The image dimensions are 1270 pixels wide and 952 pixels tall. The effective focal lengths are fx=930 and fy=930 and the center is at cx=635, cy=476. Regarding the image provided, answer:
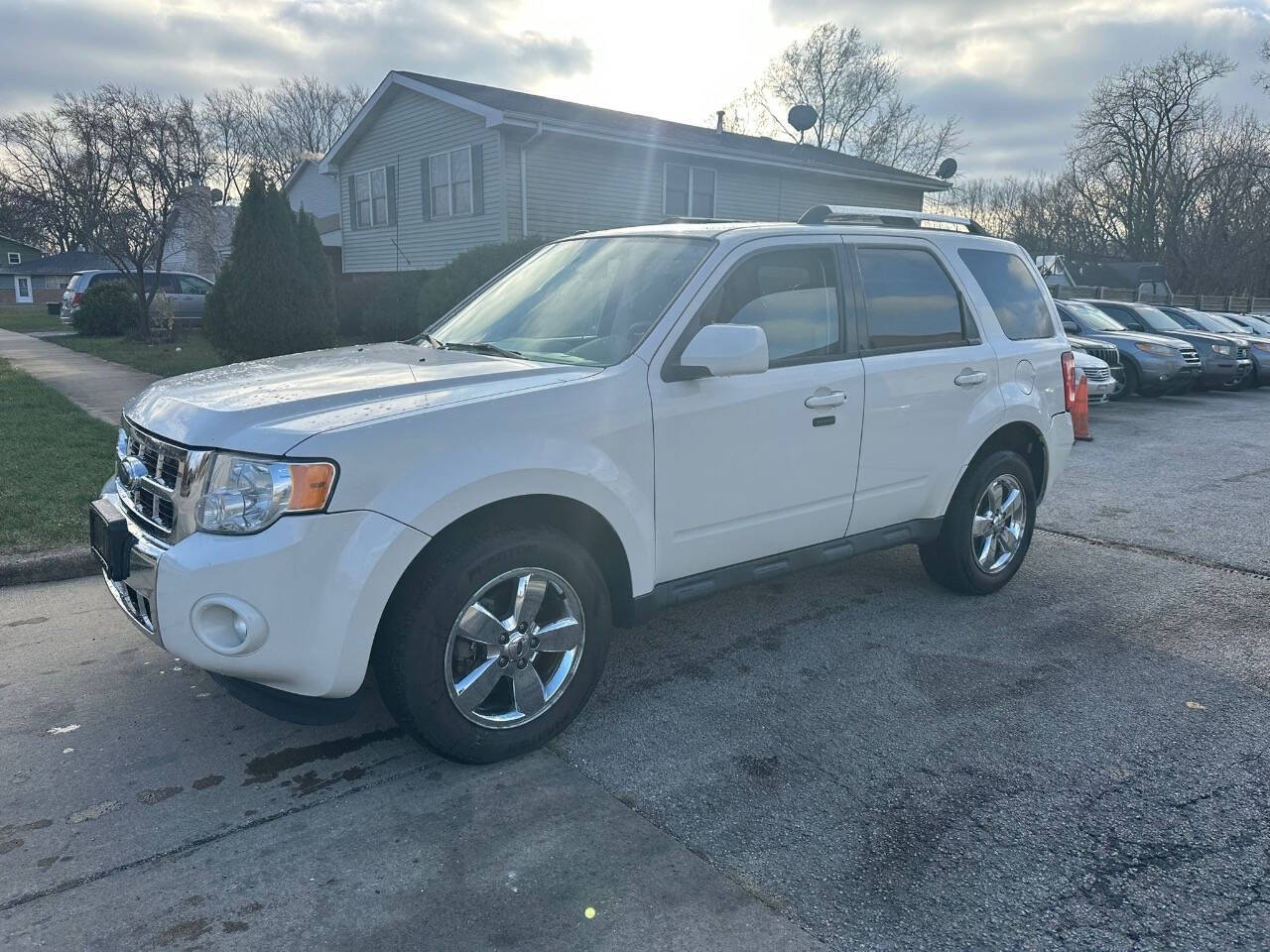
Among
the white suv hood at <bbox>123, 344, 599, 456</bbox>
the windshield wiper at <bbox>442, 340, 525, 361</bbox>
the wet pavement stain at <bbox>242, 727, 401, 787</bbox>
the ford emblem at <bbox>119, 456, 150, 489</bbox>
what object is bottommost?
the wet pavement stain at <bbox>242, 727, 401, 787</bbox>

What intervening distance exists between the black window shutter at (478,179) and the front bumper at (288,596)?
18.1m

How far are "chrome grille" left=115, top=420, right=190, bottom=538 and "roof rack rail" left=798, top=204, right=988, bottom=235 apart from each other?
2.89m

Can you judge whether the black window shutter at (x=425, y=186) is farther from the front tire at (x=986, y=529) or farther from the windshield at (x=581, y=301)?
the front tire at (x=986, y=529)

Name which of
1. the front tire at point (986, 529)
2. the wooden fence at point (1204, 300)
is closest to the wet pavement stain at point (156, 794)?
the front tire at point (986, 529)

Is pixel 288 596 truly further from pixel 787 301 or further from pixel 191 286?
pixel 191 286

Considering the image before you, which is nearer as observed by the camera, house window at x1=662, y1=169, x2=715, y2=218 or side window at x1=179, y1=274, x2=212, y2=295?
house window at x1=662, y1=169, x2=715, y2=218

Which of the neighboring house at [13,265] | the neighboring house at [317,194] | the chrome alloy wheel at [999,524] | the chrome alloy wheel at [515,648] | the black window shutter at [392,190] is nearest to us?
the chrome alloy wheel at [515,648]

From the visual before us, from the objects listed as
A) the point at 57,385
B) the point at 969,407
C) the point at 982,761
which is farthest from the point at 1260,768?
the point at 57,385

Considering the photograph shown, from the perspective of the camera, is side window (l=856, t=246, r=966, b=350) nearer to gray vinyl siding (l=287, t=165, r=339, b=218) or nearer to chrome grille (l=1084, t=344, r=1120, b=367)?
chrome grille (l=1084, t=344, r=1120, b=367)

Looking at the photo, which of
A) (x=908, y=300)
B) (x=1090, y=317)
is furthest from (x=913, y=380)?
(x=1090, y=317)

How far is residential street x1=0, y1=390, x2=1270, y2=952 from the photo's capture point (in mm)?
2480

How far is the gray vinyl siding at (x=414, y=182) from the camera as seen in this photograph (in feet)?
64.2

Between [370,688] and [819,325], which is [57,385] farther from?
[819,325]

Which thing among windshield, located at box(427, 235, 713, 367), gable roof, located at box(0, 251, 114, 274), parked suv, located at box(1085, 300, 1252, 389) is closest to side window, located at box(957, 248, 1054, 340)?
windshield, located at box(427, 235, 713, 367)
